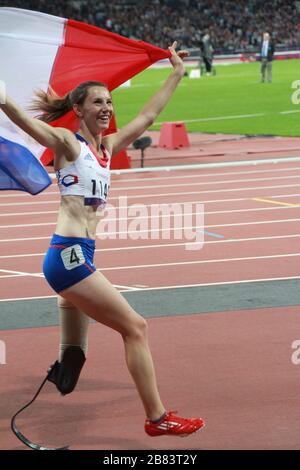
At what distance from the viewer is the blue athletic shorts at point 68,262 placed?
257 inches

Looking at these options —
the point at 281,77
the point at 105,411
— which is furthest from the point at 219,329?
the point at 281,77

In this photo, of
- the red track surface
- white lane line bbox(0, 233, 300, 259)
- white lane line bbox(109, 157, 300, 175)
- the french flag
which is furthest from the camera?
white lane line bbox(109, 157, 300, 175)

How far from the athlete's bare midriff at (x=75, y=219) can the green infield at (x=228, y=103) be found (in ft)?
64.1

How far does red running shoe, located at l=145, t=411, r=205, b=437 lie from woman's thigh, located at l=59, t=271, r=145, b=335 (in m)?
0.55

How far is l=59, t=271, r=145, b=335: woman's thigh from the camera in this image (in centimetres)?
641

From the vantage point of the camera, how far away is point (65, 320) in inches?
280

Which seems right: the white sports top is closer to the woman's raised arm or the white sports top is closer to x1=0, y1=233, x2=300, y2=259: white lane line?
the woman's raised arm

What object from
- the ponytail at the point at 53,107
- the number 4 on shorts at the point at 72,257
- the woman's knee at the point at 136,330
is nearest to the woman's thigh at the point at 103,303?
the woman's knee at the point at 136,330

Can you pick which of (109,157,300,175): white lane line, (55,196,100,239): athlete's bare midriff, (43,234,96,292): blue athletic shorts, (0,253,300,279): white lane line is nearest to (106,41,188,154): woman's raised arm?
(55,196,100,239): athlete's bare midriff

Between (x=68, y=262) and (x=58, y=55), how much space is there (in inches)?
105

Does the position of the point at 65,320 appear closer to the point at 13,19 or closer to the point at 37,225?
the point at 13,19

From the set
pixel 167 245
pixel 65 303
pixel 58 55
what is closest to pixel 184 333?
pixel 65 303

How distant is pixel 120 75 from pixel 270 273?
3.57 m

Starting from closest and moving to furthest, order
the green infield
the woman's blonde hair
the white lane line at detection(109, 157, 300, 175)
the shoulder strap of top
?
the shoulder strap of top
the woman's blonde hair
the white lane line at detection(109, 157, 300, 175)
the green infield
